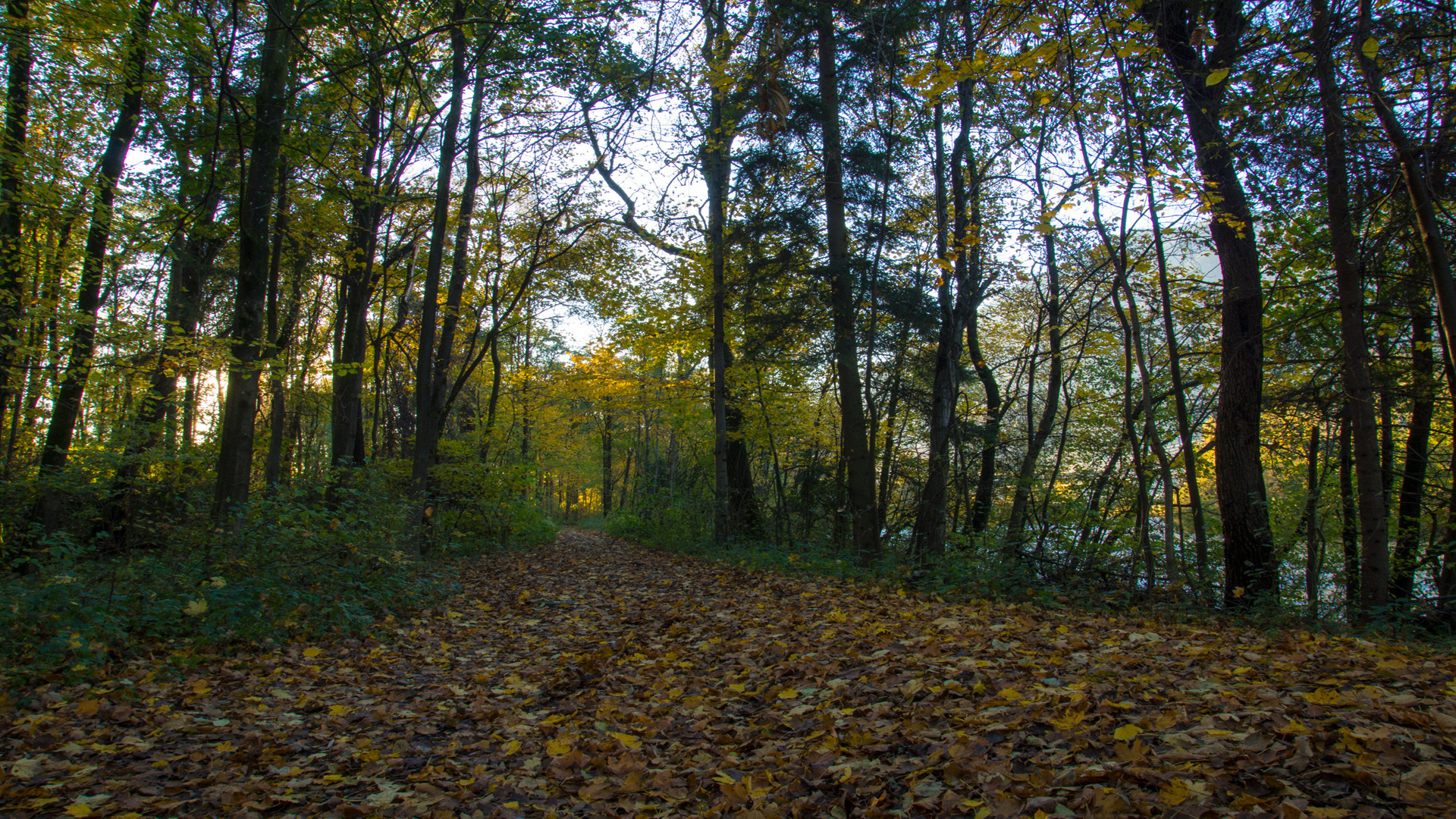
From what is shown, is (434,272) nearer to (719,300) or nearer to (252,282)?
(252,282)

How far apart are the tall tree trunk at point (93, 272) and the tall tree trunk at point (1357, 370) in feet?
44.9

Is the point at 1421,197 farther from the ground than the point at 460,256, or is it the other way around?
the point at 460,256

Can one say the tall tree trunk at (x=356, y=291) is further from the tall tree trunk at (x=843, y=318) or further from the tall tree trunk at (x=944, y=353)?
the tall tree trunk at (x=944, y=353)

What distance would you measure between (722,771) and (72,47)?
13.1m

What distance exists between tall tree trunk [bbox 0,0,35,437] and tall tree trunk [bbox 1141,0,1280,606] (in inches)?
541

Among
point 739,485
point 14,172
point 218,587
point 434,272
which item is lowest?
point 218,587

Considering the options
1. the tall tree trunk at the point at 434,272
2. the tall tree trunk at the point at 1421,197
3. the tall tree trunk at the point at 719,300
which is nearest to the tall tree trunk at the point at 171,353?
the tall tree trunk at the point at 434,272

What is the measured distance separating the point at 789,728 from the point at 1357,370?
17.6 feet

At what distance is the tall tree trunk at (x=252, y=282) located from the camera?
838 cm

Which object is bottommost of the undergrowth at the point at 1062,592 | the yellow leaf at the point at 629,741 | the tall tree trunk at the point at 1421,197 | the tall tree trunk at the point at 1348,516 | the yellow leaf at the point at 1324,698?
the yellow leaf at the point at 629,741

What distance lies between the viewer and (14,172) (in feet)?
29.5

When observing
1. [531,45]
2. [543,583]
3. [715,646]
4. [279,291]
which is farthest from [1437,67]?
[279,291]

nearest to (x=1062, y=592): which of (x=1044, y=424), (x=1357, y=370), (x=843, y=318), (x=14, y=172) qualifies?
(x=1357, y=370)

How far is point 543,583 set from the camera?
10031mm
